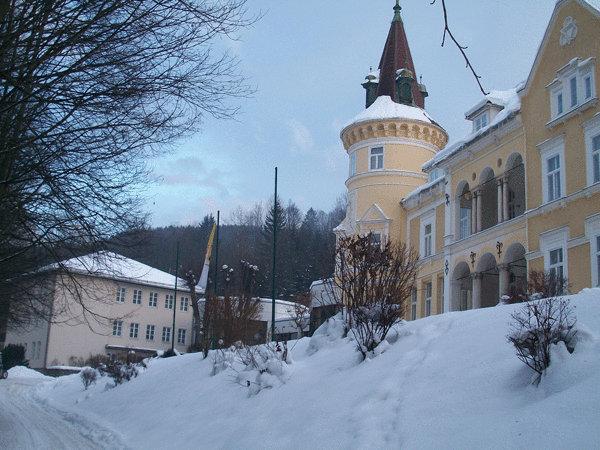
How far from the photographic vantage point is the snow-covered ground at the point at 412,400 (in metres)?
7.05

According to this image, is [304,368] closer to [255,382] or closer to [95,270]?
[255,382]

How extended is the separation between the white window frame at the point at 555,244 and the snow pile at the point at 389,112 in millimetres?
15995

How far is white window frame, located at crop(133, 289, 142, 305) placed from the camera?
65.3 metres

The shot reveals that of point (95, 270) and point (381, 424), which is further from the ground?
point (95, 270)

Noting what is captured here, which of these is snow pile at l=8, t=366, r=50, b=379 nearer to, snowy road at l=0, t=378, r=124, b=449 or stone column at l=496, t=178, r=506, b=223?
snowy road at l=0, t=378, r=124, b=449

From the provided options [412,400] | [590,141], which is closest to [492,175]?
[590,141]

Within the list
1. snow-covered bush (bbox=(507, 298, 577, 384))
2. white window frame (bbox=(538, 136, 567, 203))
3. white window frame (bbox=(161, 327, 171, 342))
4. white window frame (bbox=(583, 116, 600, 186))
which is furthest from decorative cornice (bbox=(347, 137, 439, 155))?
white window frame (bbox=(161, 327, 171, 342))

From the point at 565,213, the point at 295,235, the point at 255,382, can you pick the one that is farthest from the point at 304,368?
the point at 295,235

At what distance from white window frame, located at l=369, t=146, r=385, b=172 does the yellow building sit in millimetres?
79

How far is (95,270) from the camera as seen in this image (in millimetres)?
13594

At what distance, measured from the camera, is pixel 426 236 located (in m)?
35.0

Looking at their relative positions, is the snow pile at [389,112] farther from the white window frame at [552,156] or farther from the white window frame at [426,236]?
the white window frame at [552,156]

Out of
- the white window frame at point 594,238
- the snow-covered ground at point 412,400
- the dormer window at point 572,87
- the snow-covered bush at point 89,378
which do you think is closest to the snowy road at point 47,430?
the snow-covered ground at point 412,400

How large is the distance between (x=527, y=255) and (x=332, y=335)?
39.3ft
